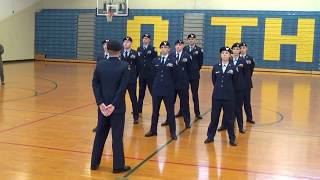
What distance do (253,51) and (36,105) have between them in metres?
13.6

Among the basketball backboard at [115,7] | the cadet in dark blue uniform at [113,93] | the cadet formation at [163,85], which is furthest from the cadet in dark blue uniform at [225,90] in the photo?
the basketball backboard at [115,7]

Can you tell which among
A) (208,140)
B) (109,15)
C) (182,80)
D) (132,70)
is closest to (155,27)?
(109,15)

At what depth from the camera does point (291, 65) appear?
21.3 meters

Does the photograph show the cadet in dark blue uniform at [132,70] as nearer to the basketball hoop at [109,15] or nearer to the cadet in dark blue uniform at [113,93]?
the cadet in dark blue uniform at [113,93]

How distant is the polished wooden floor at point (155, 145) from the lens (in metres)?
5.70

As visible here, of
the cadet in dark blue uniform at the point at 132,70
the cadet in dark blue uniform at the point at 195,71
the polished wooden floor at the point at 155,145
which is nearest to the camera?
the polished wooden floor at the point at 155,145

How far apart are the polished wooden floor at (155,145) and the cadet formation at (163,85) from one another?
11.1 inches

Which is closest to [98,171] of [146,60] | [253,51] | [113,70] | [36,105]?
[113,70]

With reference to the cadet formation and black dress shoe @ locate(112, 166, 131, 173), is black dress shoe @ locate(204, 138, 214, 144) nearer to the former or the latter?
the cadet formation

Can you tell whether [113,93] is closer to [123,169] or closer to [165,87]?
[123,169]

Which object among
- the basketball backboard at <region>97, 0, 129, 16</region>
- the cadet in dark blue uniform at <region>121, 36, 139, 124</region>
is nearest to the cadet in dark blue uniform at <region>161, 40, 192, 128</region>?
the cadet in dark blue uniform at <region>121, 36, 139, 124</region>

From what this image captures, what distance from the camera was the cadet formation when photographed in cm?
546

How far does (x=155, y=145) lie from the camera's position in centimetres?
709

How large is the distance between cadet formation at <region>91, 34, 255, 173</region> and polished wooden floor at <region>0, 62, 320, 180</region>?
0.92 ft
